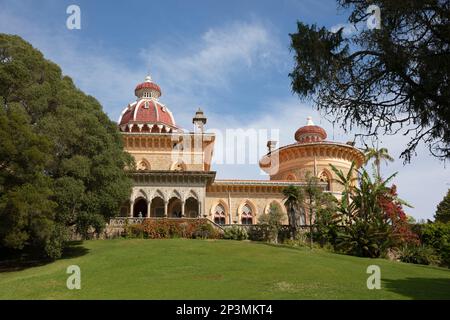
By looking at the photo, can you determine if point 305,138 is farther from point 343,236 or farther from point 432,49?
point 432,49

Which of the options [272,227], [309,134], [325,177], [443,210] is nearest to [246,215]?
[272,227]

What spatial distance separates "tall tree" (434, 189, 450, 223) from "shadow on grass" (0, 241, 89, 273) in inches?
1403

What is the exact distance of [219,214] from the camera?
40438 mm

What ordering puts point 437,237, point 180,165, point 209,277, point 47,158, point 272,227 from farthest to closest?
point 180,165 < point 437,237 < point 272,227 < point 47,158 < point 209,277

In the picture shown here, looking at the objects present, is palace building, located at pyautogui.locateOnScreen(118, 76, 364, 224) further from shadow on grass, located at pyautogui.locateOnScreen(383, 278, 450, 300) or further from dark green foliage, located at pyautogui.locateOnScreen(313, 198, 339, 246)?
shadow on grass, located at pyautogui.locateOnScreen(383, 278, 450, 300)

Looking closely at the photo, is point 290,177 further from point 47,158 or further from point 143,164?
point 47,158

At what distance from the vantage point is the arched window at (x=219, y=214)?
40188mm

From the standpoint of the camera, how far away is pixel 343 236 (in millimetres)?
27234

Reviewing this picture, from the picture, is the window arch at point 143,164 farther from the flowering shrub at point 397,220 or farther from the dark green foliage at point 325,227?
the flowering shrub at point 397,220

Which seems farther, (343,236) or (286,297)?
(343,236)

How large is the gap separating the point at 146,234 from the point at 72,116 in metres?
10.6

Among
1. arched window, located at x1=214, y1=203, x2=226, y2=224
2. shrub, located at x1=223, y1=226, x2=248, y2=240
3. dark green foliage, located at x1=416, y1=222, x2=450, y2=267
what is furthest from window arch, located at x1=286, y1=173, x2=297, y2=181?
shrub, located at x1=223, y1=226, x2=248, y2=240

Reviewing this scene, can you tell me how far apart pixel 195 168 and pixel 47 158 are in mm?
22238
